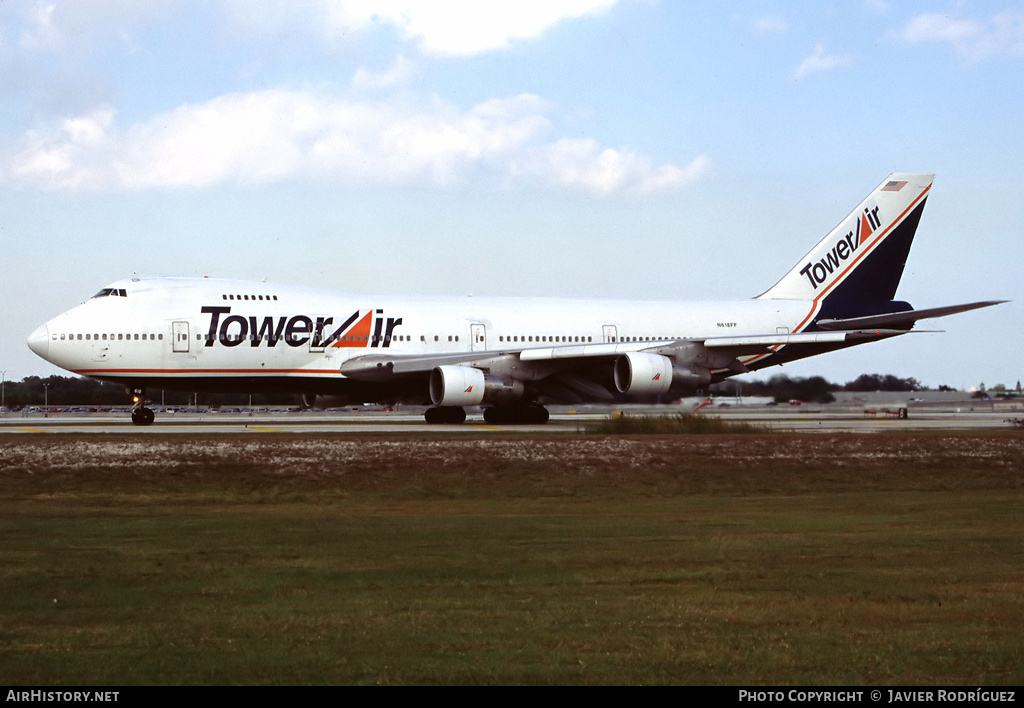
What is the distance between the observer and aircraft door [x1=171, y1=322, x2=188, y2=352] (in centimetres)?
3450

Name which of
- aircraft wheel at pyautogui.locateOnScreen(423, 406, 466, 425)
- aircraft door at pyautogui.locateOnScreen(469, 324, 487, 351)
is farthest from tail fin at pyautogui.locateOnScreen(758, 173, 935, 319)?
aircraft wheel at pyautogui.locateOnScreen(423, 406, 466, 425)

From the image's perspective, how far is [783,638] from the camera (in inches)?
335

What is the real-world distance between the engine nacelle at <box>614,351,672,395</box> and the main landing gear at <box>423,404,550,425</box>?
3933 mm

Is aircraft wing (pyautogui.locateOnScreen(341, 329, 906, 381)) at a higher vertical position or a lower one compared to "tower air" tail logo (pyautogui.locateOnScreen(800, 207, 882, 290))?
lower

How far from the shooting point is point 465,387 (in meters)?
34.3

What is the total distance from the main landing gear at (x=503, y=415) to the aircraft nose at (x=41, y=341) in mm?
11667

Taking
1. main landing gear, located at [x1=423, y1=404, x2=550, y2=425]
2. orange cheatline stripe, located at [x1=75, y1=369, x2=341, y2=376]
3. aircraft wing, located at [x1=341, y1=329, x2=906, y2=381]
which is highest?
aircraft wing, located at [x1=341, y1=329, x2=906, y2=381]

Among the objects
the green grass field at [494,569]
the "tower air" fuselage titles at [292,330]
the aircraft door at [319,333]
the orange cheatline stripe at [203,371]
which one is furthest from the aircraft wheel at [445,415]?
the green grass field at [494,569]

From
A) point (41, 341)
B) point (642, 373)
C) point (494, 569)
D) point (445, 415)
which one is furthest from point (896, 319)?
point (494, 569)

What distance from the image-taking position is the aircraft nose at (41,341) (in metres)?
34.2

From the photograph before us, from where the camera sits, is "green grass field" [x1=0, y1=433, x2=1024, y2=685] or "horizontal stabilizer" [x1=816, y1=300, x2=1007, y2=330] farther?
"horizontal stabilizer" [x1=816, y1=300, x2=1007, y2=330]

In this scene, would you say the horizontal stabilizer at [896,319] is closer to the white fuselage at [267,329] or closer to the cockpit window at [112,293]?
the white fuselage at [267,329]

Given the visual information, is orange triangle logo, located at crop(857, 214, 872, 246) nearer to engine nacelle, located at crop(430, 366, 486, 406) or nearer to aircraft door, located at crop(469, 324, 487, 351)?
aircraft door, located at crop(469, 324, 487, 351)
